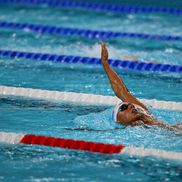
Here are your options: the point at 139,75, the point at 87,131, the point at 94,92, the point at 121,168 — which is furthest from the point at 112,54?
the point at 121,168

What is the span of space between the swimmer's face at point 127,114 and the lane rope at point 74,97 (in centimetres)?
86

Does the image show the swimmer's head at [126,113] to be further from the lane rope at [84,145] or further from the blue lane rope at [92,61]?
the blue lane rope at [92,61]

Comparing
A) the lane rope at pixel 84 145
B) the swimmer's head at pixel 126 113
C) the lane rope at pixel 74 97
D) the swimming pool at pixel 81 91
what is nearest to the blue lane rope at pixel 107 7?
the swimming pool at pixel 81 91

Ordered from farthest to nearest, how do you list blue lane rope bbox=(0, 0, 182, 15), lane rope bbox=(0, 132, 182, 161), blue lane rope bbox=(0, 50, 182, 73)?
blue lane rope bbox=(0, 0, 182, 15) → blue lane rope bbox=(0, 50, 182, 73) → lane rope bbox=(0, 132, 182, 161)

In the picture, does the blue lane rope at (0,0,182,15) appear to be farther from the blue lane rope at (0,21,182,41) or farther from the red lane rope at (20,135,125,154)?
the red lane rope at (20,135,125,154)

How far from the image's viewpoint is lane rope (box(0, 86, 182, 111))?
541cm

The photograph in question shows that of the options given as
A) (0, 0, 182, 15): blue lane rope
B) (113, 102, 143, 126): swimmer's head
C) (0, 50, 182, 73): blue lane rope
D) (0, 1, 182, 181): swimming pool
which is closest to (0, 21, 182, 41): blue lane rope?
(0, 1, 182, 181): swimming pool

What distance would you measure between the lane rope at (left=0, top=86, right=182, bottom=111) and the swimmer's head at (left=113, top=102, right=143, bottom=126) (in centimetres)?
85

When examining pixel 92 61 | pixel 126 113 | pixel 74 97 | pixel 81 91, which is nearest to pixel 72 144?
pixel 126 113

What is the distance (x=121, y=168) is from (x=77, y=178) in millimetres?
299

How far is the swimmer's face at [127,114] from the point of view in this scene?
452cm

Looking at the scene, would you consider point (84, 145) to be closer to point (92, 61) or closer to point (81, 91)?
point (81, 91)

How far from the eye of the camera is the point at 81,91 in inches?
229

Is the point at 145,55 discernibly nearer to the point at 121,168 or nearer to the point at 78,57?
the point at 78,57
